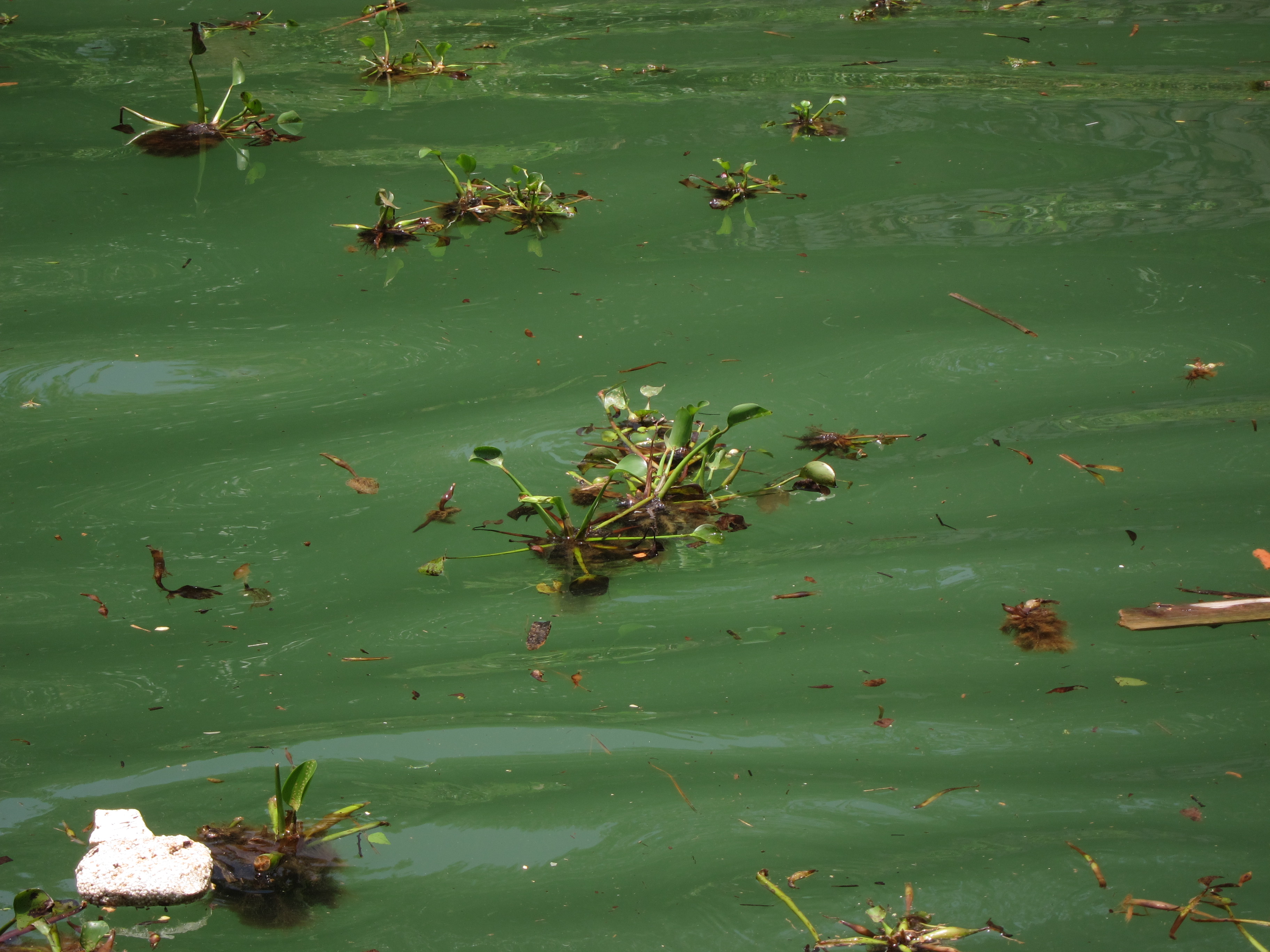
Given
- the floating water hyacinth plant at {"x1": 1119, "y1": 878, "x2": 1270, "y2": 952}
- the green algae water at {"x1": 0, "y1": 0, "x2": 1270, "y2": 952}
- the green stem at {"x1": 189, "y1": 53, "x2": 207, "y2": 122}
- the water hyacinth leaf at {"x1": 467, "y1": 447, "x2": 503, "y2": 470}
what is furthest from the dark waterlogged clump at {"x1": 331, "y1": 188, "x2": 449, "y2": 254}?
the floating water hyacinth plant at {"x1": 1119, "y1": 878, "x2": 1270, "y2": 952}

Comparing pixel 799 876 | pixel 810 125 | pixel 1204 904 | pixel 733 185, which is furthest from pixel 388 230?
pixel 1204 904

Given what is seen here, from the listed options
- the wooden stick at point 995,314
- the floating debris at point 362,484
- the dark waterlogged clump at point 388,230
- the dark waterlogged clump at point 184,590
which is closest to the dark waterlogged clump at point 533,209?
the dark waterlogged clump at point 388,230

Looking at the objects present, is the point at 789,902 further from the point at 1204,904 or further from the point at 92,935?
the point at 92,935

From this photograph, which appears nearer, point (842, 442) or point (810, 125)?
point (842, 442)

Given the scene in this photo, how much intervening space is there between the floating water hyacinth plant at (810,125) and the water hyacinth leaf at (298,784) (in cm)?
219

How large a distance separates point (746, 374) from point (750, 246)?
0.49 m

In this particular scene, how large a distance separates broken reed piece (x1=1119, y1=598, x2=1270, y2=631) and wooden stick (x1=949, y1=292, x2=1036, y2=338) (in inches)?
30.2

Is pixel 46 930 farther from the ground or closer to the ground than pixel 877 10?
closer to the ground

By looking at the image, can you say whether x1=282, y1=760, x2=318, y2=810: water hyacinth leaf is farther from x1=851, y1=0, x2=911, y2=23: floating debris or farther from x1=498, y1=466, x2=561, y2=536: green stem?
x1=851, y1=0, x2=911, y2=23: floating debris

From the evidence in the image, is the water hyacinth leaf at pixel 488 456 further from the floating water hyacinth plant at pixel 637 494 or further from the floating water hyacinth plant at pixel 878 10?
the floating water hyacinth plant at pixel 878 10

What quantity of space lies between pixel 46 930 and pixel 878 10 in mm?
3431

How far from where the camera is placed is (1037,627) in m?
1.56

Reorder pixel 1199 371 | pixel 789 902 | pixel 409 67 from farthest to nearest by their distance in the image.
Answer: pixel 409 67 < pixel 1199 371 < pixel 789 902

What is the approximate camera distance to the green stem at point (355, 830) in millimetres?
Answer: 1279
